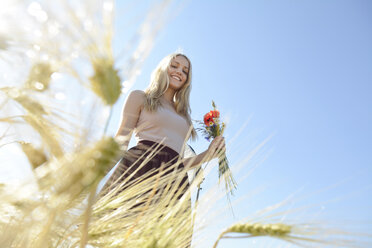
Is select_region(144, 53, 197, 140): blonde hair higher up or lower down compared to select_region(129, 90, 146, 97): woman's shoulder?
higher up

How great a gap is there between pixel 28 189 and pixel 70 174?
0.05 meters

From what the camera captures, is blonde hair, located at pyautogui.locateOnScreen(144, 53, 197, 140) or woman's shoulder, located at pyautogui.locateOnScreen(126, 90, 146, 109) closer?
woman's shoulder, located at pyautogui.locateOnScreen(126, 90, 146, 109)

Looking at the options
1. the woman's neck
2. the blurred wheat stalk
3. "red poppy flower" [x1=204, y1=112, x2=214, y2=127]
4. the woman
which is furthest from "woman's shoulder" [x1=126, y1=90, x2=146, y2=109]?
the blurred wheat stalk

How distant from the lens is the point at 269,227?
0.40 m

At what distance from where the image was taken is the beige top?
1.33m

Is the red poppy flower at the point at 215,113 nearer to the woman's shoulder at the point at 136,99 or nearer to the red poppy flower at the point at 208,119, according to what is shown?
the red poppy flower at the point at 208,119

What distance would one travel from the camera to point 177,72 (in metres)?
1.66

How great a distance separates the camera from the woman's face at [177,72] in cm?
165

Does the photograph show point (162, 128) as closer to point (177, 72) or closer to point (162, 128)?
point (162, 128)

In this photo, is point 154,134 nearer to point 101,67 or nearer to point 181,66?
point 181,66

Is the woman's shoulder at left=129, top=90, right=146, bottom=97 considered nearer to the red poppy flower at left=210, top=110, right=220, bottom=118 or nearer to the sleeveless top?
the sleeveless top

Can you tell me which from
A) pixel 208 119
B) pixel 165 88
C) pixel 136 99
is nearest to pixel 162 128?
pixel 136 99

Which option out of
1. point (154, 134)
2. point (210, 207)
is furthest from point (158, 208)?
point (154, 134)

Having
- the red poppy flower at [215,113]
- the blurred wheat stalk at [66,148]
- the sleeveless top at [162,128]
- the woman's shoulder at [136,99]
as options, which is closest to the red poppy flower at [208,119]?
the red poppy flower at [215,113]
